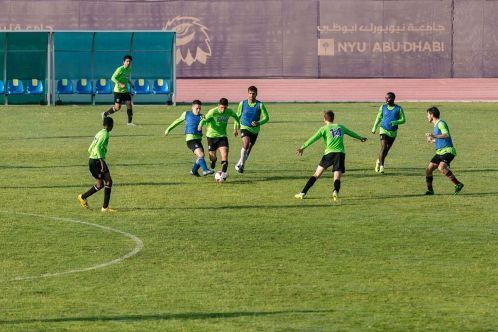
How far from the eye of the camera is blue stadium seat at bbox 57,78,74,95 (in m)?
55.1

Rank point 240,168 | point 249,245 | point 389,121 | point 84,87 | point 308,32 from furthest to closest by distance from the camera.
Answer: point 308,32
point 84,87
point 389,121
point 240,168
point 249,245

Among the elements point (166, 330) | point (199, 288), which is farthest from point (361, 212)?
point (166, 330)

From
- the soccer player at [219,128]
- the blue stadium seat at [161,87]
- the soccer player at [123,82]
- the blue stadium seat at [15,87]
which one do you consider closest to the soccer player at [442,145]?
the soccer player at [219,128]

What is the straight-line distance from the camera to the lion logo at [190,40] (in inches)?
2717

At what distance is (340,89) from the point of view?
217 ft

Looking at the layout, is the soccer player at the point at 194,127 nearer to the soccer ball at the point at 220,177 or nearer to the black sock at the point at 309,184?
the soccer ball at the point at 220,177

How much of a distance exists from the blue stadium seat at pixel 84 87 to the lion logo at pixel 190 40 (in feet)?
44.9

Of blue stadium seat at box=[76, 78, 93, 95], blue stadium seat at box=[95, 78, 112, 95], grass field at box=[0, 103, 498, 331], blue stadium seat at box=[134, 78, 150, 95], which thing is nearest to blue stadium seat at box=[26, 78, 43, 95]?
blue stadium seat at box=[76, 78, 93, 95]

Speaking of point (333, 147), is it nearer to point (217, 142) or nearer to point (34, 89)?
point (217, 142)

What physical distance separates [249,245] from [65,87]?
3500cm

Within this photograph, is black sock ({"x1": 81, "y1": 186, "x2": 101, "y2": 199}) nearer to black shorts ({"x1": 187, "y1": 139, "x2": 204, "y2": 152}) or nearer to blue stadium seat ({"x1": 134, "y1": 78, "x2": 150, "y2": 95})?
black shorts ({"x1": 187, "y1": 139, "x2": 204, "y2": 152})

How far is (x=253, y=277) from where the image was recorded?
18797 millimetres

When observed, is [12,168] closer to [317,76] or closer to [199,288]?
[199,288]

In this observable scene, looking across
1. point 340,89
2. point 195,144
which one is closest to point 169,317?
point 195,144
